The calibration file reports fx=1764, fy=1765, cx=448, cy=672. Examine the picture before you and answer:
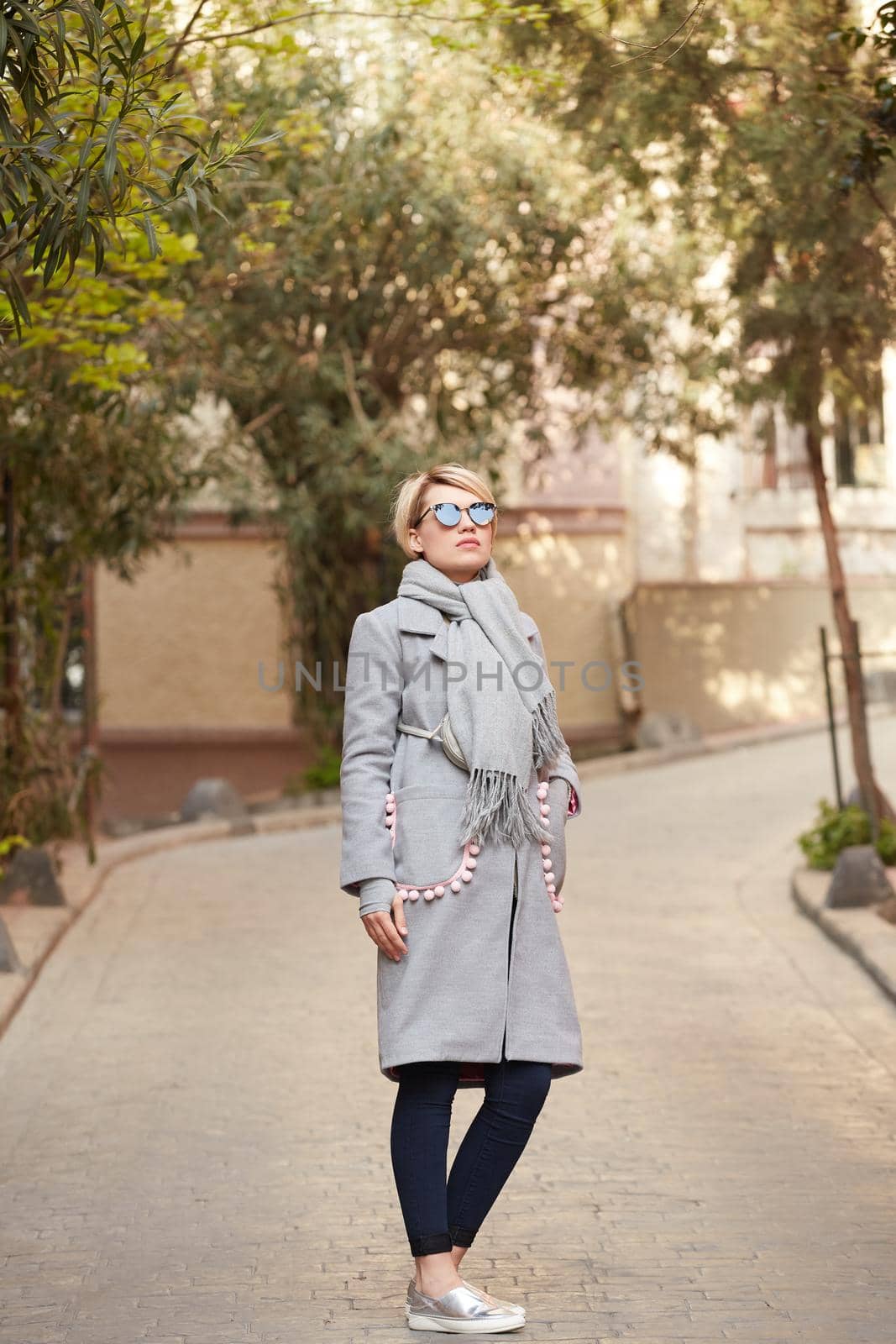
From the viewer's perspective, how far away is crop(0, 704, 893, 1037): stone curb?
917 centimetres

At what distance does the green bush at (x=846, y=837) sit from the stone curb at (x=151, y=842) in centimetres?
476

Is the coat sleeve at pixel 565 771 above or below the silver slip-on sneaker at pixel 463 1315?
above

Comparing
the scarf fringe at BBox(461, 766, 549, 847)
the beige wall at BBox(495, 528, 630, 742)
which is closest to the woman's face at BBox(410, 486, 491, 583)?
the scarf fringe at BBox(461, 766, 549, 847)

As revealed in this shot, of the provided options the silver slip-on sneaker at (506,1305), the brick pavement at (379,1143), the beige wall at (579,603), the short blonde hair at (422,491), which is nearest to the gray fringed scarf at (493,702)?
the short blonde hair at (422,491)

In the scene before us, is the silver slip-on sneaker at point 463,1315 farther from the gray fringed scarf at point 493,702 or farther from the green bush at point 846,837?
the green bush at point 846,837

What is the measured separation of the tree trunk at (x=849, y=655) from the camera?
11.2 meters

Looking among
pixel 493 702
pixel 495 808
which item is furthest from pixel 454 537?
pixel 495 808

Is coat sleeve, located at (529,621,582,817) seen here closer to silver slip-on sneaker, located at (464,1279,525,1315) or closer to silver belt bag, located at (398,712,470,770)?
silver belt bag, located at (398,712,470,770)

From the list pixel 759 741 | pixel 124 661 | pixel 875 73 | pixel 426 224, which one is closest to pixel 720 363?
pixel 875 73

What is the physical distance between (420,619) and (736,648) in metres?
17.2

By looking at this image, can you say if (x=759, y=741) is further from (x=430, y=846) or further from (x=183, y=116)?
(x=430, y=846)

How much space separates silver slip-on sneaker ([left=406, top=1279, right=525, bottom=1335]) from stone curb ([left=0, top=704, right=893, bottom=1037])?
13.5ft

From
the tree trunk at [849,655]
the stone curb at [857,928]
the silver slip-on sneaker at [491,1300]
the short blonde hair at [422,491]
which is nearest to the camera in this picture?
the silver slip-on sneaker at [491,1300]

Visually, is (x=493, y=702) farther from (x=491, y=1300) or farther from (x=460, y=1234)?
(x=491, y=1300)
